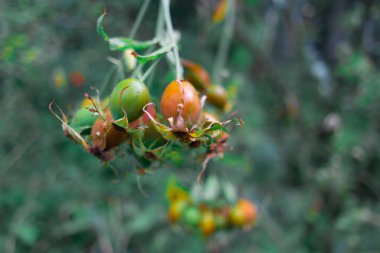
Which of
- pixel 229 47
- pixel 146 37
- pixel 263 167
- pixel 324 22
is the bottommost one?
pixel 263 167

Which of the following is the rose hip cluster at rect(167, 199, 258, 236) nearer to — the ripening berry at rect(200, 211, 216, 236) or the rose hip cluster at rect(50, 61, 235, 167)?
the ripening berry at rect(200, 211, 216, 236)

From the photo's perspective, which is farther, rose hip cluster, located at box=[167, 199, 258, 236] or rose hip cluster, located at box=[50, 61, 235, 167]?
rose hip cluster, located at box=[167, 199, 258, 236]

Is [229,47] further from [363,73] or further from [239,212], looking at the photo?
[239,212]

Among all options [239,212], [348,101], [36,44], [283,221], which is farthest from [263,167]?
[36,44]

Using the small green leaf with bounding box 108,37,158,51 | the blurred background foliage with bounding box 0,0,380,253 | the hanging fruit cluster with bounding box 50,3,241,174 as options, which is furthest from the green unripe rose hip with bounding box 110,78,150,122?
the blurred background foliage with bounding box 0,0,380,253

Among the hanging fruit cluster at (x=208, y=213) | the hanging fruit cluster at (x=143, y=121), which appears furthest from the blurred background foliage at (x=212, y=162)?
the hanging fruit cluster at (x=143, y=121)

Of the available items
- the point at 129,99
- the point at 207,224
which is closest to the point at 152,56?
the point at 129,99

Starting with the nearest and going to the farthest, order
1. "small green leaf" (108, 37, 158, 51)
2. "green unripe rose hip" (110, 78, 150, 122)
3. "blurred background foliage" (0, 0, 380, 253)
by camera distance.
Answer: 1. "green unripe rose hip" (110, 78, 150, 122)
2. "small green leaf" (108, 37, 158, 51)
3. "blurred background foliage" (0, 0, 380, 253)
